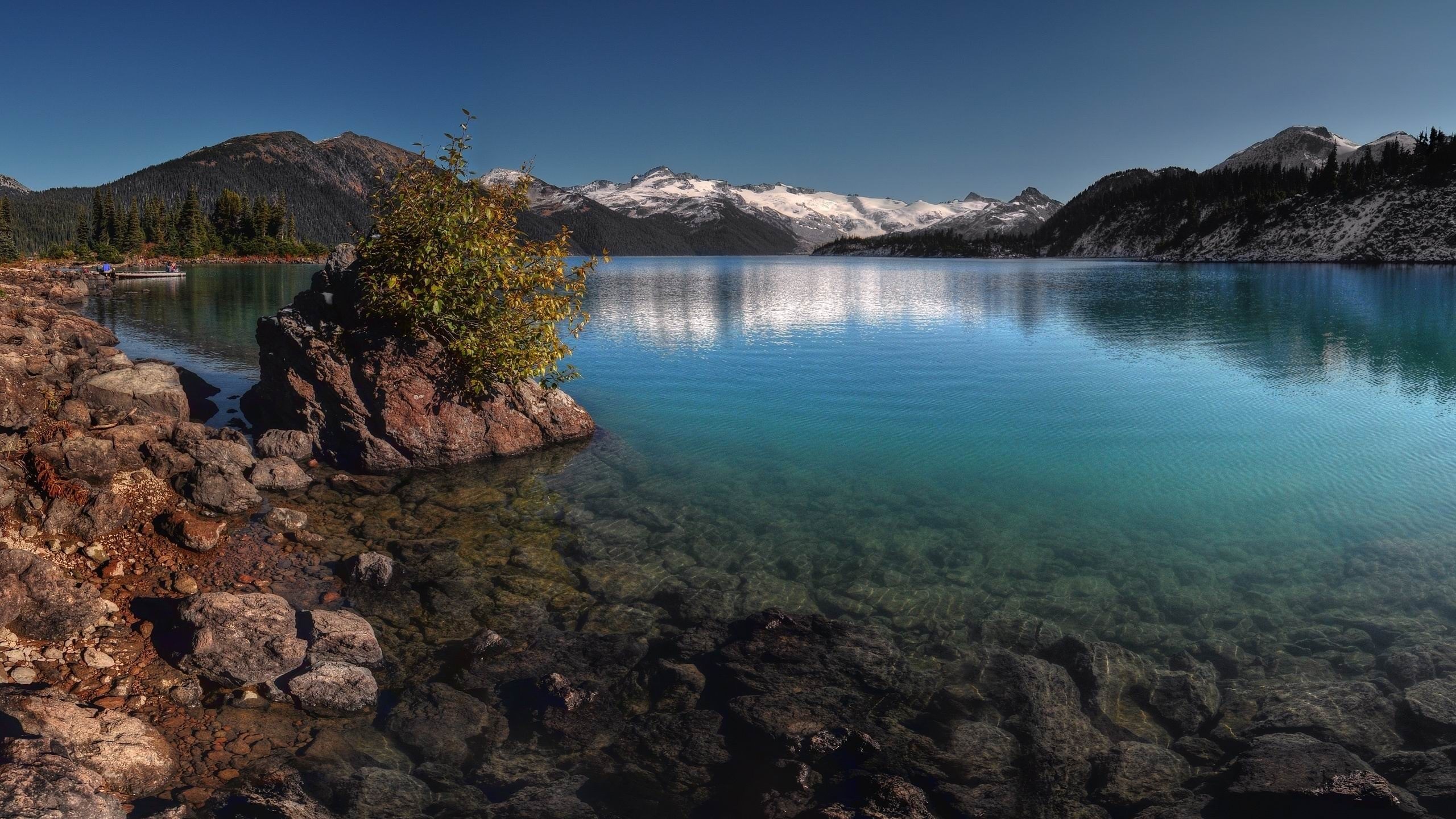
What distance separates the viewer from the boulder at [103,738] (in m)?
8.29

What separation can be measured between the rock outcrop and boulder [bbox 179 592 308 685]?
9520 mm

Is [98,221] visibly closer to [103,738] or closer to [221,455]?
[221,455]

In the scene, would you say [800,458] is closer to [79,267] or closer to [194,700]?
[194,700]

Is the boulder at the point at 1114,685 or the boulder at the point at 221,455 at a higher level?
the boulder at the point at 221,455

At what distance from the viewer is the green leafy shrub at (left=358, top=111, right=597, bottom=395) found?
21453 mm

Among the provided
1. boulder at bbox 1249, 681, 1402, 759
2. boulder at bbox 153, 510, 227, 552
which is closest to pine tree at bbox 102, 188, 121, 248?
boulder at bbox 153, 510, 227, 552

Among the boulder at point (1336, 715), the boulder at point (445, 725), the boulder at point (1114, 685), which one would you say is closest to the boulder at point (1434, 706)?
the boulder at point (1336, 715)

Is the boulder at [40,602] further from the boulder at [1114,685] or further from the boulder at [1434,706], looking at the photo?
the boulder at [1434,706]

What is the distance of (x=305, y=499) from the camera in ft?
60.4

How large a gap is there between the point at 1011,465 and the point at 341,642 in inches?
689

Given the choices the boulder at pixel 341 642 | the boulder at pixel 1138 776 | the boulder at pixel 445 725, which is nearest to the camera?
the boulder at pixel 1138 776

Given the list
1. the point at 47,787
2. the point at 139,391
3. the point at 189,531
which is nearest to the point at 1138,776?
the point at 47,787

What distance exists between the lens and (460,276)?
2178 cm

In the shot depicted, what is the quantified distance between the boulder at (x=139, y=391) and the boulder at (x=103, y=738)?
50.5 feet
